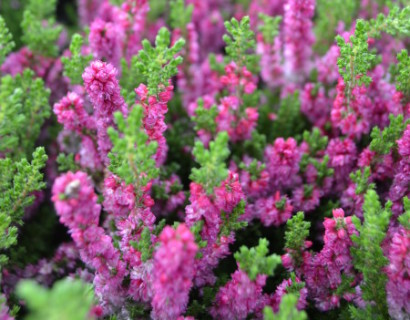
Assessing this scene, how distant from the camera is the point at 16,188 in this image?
1.78m

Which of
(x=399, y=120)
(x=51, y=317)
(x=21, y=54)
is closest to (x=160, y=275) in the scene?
(x=51, y=317)

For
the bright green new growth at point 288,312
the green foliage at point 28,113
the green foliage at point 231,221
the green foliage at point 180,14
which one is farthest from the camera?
the green foliage at point 180,14

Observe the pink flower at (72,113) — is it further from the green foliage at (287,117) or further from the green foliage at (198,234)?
the green foliage at (287,117)

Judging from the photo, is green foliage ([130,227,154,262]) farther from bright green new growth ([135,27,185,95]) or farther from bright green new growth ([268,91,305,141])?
bright green new growth ([268,91,305,141])

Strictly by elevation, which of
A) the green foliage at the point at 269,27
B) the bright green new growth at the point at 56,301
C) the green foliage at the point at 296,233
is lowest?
the green foliage at the point at 296,233

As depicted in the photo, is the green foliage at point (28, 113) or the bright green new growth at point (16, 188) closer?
the bright green new growth at point (16, 188)

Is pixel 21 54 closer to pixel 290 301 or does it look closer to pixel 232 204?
pixel 232 204

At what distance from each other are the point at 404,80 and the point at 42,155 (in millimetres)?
1396

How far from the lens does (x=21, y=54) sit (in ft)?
8.05

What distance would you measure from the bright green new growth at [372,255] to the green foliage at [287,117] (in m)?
0.81

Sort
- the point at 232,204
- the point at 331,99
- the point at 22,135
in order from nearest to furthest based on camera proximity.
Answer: the point at 232,204, the point at 22,135, the point at 331,99

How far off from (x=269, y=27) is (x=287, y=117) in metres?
0.46

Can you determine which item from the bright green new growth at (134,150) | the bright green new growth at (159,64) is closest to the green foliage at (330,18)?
the bright green new growth at (159,64)

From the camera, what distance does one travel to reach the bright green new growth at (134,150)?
4.74ft
